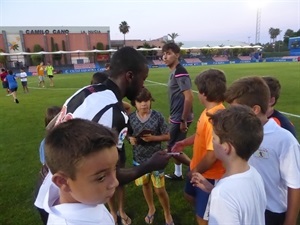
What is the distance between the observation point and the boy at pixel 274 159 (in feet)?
6.95

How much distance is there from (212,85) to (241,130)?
1.04 m

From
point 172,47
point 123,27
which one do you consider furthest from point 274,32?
point 172,47

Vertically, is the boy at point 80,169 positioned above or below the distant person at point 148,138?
above

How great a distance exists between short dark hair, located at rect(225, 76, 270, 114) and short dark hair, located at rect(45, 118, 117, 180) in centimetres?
133

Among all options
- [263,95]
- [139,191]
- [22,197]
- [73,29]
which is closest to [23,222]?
[22,197]

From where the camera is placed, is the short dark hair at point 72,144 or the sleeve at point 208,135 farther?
the sleeve at point 208,135

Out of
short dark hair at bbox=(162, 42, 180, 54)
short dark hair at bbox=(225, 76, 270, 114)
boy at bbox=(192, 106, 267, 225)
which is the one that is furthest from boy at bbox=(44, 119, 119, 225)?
short dark hair at bbox=(162, 42, 180, 54)

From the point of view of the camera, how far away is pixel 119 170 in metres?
2.09

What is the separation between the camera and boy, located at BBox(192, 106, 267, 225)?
5.54 feet

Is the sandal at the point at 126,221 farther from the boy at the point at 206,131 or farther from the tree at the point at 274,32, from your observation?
the tree at the point at 274,32

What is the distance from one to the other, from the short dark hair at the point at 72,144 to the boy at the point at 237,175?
0.82 m

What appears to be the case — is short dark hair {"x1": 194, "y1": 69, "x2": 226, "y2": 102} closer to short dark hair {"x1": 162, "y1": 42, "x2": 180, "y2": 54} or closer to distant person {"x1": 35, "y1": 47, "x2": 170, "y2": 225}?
distant person {"x1": 35, "y1": 47, "x2": 170, "y2": 225}

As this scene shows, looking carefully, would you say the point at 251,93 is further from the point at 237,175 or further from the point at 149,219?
the point at 149,219

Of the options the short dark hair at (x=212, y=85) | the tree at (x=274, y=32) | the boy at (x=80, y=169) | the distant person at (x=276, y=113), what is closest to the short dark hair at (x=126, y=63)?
the short dark hair at (x=212, y=85)
